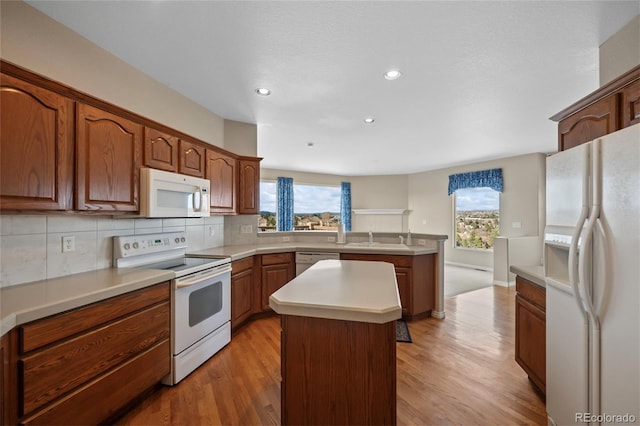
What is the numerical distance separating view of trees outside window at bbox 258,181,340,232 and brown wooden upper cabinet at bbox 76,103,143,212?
5.35 meters

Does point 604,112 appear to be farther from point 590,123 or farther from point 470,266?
point 470,266

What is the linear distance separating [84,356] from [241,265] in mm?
1630

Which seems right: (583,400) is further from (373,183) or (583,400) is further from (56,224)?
(373,183)

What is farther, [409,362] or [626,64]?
[409,362]

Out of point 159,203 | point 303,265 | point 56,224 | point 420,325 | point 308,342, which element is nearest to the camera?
point 308,342

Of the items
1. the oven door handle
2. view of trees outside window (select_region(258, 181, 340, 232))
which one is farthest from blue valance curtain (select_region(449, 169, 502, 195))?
the oven door handle

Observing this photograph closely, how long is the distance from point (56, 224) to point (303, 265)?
96.5 inches

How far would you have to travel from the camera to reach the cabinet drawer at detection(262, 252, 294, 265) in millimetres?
3369

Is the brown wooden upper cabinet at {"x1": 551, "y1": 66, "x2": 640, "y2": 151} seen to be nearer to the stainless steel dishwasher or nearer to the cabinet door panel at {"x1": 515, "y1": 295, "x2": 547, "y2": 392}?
the cabinet door panel at {"x1": 515, "y1": 295, "x2": 547, "y2": 392}

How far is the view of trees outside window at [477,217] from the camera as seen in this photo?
6.20 m

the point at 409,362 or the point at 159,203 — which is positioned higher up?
the point at 159,203

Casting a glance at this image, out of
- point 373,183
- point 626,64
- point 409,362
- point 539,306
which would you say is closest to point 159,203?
point 409,362

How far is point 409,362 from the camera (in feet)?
7.70

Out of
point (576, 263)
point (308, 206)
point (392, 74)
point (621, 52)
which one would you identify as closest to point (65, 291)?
point (576, 263)
